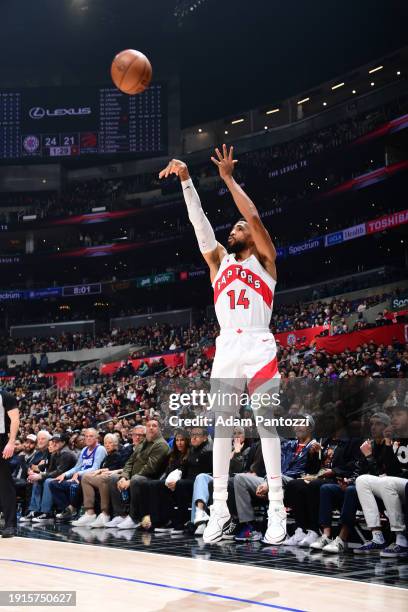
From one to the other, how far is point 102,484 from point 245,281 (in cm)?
505

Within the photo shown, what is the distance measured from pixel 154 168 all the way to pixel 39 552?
35.6 meters

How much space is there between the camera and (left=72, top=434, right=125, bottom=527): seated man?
9109 millimetres

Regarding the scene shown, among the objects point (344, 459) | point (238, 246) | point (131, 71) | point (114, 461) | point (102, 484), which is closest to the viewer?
point (238, 246)

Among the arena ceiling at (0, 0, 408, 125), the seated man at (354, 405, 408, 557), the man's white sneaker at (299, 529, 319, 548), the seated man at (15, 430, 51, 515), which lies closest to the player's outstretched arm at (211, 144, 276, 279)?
the seated man at (354, 405, 408, 557)

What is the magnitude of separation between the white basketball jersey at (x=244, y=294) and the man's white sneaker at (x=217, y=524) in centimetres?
124

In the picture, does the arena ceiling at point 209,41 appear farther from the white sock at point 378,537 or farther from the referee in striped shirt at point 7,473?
the white sock at point 378,537

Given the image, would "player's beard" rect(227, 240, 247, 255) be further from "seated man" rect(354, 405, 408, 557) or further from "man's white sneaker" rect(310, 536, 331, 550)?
"man's white sneaker" rect(310, 536, 331, 550)

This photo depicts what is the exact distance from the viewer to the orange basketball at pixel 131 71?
5.53m

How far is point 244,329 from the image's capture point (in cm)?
497

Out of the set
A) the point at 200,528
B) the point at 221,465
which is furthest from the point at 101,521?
the point at 221,465

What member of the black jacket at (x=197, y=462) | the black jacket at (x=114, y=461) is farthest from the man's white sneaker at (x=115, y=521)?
the black jacket at (x=197, y=462)

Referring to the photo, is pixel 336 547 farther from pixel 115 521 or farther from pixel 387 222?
pixel 387 222

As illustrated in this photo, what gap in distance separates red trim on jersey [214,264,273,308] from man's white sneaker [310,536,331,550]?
8.78 feet

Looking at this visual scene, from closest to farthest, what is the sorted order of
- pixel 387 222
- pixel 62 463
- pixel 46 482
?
pixel 46 482 → pixel 62 463 → pixel 387 222
